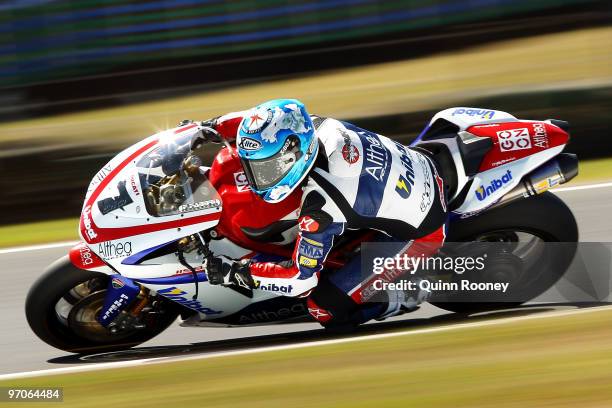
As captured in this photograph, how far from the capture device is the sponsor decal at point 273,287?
503 centimetres

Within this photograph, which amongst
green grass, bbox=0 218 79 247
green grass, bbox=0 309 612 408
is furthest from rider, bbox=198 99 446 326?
green grass, bbox=0 218 79 247

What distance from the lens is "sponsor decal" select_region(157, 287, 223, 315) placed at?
5164mm

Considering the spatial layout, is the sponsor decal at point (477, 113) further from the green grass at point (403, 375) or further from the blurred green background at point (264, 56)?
the blurred green background at point (264, 56)

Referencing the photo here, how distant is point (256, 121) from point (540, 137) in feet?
5.95

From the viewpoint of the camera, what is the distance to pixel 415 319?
5727 mm

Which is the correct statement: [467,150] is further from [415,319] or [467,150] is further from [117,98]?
[117,98]

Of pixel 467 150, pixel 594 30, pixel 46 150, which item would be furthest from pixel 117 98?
pixel 467 150

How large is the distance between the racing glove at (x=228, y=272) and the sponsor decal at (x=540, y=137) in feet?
6.28

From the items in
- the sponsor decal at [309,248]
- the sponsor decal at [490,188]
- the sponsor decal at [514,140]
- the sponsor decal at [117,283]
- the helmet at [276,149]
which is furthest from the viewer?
the sponsor decal at [514,140]

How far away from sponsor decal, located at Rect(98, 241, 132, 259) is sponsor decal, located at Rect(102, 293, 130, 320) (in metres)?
0.38

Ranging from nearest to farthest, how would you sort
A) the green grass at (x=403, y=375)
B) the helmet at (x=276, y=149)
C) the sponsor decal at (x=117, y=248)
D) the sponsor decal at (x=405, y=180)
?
the green grass at (x=403, y=375)
the helmet at (x=276, y=149)
the sponsor decal at (x=117, y=248)
the sponsor decal at (x=405, y=180)

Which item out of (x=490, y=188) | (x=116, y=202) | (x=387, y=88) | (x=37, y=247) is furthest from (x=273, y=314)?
(x=387, y=88)

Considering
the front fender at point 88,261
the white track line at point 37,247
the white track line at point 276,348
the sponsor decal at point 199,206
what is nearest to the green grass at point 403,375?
the white track line at point 276,348

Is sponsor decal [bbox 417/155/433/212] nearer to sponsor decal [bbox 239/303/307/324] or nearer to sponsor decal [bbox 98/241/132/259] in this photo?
sponsor decal [bbox 239/303/307/324]
